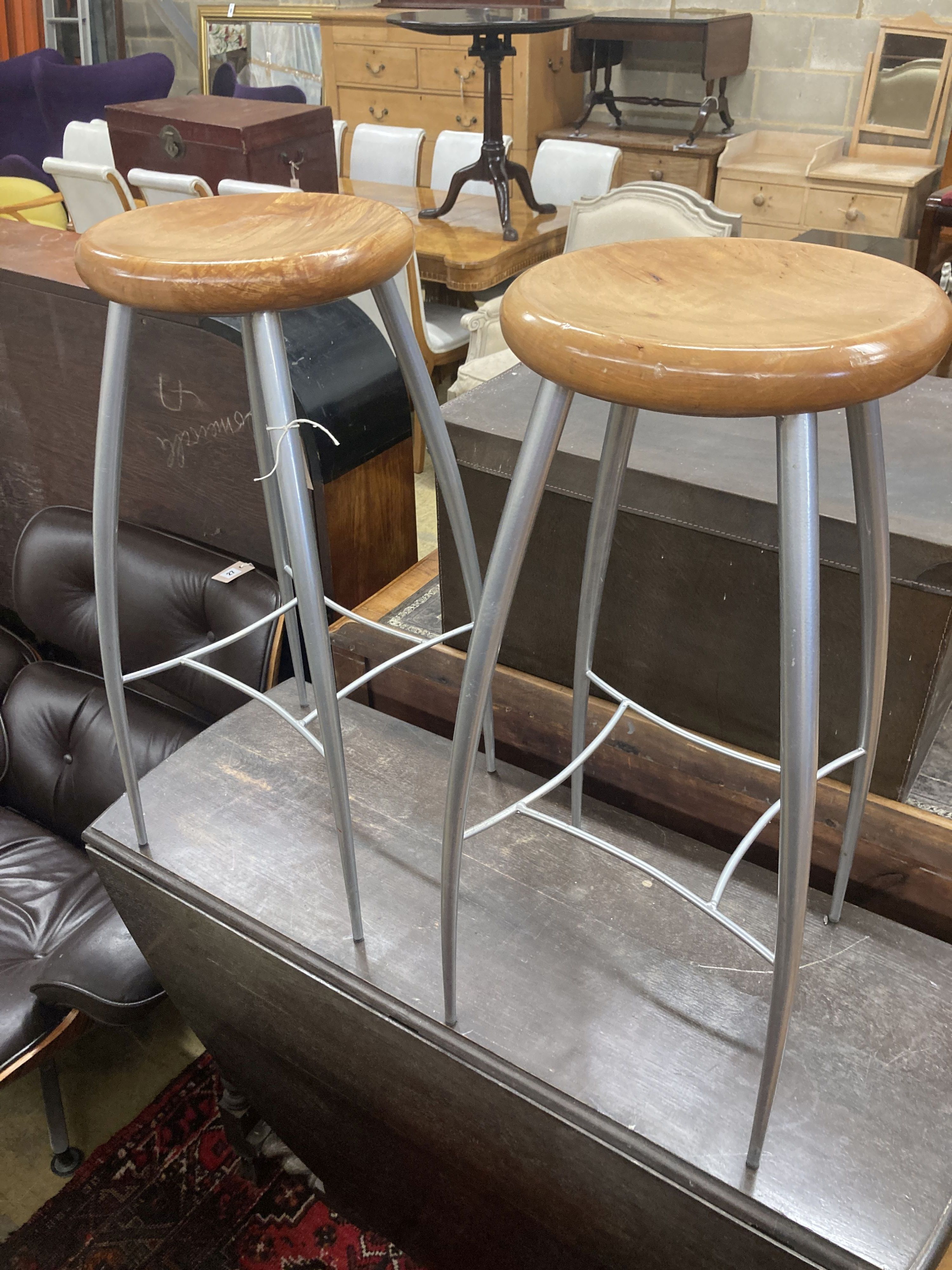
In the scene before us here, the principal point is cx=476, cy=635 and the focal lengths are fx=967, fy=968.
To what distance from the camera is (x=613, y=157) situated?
135 inches

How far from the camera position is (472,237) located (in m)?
2.99

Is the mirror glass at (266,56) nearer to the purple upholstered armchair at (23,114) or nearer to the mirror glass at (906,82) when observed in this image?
the purple upholstered armchair at (23,114)

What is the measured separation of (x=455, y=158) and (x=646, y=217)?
1.68 metres

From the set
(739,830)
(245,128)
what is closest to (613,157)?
(245,128)

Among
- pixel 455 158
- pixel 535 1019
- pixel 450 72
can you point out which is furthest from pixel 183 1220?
pixel 450 72

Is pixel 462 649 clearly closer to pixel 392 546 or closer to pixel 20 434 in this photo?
pixel 392 546

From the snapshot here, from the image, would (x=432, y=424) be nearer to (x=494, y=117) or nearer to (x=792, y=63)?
(x=494, y=117)

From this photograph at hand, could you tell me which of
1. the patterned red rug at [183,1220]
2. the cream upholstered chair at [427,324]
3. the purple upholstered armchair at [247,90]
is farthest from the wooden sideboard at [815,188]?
the patterned red rug at [183,1220]

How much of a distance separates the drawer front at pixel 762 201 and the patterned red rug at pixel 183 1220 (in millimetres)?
3892

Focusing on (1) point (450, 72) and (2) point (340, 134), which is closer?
(2) point (340, 134)

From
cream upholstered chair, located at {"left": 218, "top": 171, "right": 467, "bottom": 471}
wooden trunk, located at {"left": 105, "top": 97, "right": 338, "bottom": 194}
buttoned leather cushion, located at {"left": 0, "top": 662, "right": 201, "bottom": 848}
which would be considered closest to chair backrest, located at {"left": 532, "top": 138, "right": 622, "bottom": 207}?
cream upholstered chair, located at {"left": 218, "top": 171, "right": 467, "bottom": 471}

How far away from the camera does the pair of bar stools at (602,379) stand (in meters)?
0.49

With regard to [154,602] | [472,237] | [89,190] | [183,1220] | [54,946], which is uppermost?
[89,190]

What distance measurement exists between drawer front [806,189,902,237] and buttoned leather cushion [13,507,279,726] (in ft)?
10.9
